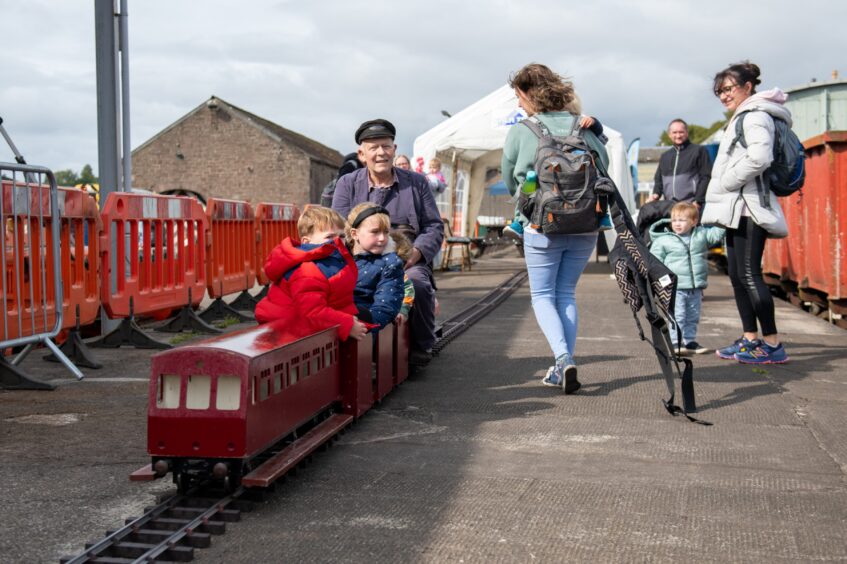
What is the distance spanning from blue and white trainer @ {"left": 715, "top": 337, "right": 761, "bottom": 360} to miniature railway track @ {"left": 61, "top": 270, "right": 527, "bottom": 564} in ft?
16.9

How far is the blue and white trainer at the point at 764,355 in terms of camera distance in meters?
8.05

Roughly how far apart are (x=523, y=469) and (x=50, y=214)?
4841 mm

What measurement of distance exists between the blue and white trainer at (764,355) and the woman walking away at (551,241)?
6.18ft

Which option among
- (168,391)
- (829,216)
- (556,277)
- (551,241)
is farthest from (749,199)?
(168,391)

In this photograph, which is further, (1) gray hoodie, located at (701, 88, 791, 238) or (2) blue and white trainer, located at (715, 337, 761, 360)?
(2) blue and white trainer, located at (715, 337, 761, 360)

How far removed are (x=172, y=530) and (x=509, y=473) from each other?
1573 millimetres

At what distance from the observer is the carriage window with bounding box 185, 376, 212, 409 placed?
161 inches

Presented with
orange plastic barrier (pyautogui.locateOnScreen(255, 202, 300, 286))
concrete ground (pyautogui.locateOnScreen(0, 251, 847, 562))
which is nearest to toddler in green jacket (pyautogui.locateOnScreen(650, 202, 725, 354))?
concrete ground (pyautogui.locateOnScreen(0, 251, 847, 562))

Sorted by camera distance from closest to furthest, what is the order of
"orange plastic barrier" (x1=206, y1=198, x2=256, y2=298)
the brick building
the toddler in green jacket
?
the toddler in green jacket
"orange plastic barrier" (x1=206, y1=198, x2=256, y2=298)
the brick building

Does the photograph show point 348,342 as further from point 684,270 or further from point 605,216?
point 684,270

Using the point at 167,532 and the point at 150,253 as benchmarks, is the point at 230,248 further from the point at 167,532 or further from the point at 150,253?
the point at 167,532

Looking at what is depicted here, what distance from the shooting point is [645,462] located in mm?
4891

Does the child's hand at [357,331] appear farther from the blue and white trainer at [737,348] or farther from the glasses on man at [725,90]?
the glasses on man at [725,90]

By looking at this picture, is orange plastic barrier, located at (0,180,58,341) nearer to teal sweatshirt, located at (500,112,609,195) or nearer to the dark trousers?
the dark trousers
